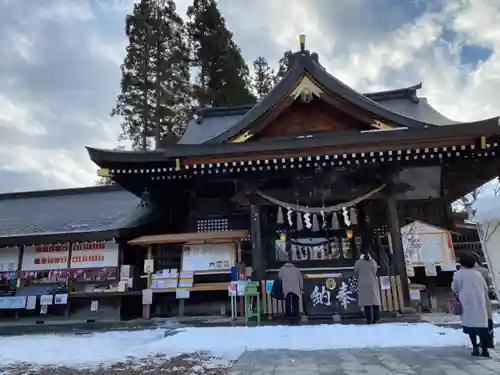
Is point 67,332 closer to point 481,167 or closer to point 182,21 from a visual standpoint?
point 481,167

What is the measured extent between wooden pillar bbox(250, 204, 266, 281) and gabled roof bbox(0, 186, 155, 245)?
3.78 m

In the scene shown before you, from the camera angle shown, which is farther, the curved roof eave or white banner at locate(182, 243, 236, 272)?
white banner at locate(182, 243, 236, 272)

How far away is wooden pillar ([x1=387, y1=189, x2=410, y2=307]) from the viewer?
9.00 metres

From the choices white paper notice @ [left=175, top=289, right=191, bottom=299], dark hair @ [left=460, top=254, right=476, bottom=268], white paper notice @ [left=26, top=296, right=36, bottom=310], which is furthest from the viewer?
white paper notice @ [left=26, top=296, right=36, bottom=310]

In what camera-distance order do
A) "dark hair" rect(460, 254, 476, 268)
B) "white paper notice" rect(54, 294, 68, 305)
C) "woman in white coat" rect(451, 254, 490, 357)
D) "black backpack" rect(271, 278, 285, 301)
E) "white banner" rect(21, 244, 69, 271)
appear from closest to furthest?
"woman in white coat" rect(451, 254, 490, 357)
"dark hair" rect(460, 254, 476, 268)
"black backpack" rect(271, 278, 285, 301)
"white paper notice" rect(54, 294, 68, 305)
"white banner" rect(21, 244, 69, 271)

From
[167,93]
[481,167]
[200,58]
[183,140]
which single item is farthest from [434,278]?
[200,58]

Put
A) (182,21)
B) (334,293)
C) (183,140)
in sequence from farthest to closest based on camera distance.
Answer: (182,21) < (183,140) < (334,293)

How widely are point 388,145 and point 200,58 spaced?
1997 cm

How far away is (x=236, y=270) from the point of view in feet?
32.2

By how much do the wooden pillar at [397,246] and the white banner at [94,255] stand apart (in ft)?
24.4

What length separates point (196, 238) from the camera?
33.7 feet

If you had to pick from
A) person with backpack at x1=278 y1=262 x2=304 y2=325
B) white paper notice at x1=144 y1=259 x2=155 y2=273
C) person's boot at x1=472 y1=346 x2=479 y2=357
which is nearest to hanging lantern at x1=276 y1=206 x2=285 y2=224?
person with backpack at x1=278 y1=262 x2=304 y2=325

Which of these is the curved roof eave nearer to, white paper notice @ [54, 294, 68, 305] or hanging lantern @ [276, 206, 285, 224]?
hanging lantern @ [276, 206, 285, 224]

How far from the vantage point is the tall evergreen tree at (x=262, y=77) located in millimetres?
30219
